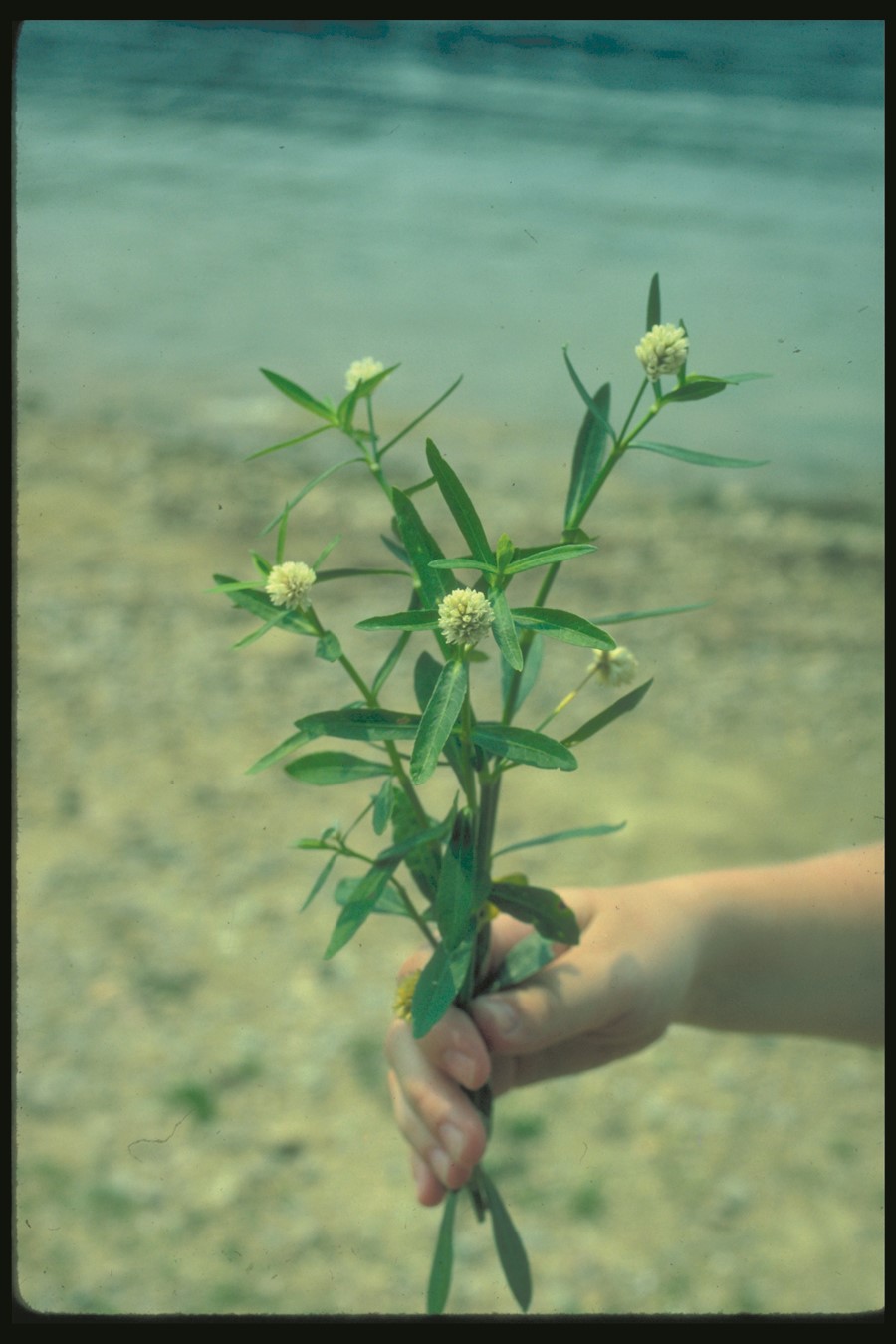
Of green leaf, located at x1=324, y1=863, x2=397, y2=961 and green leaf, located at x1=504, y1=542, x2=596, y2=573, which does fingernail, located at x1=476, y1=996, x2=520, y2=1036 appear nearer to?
green leaf, located at x1=324, y1=863, x2=397, y2=961


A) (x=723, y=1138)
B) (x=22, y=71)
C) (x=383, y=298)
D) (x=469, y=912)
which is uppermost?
(x=22, y=71)

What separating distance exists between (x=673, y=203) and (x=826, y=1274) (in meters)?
5.39

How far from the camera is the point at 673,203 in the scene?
6.23 metres

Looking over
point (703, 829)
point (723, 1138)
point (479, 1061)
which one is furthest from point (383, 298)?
point (479, 1061)

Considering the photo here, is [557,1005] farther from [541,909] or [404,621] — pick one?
[404,621]

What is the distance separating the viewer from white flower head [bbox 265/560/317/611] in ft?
2.33

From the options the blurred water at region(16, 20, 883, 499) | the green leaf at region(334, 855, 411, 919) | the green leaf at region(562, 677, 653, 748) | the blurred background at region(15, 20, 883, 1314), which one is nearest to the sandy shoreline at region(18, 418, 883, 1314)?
the blurred background at region(15, 20, 883, 1314)

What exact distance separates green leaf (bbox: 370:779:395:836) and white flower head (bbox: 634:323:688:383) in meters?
0.29

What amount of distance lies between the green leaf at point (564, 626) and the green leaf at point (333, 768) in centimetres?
16

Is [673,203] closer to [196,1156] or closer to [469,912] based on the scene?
[196,1156]

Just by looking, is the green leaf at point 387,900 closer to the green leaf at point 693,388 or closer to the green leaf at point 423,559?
the green leaf at point 423,559

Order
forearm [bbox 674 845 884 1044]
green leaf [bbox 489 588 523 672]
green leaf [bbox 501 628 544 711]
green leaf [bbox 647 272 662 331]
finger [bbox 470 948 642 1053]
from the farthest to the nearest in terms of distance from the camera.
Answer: forearm [bbox 674 845 884 1044] < finger [bbox 470 948 642 1053] < green leaf [bbox 501 628 544 711] < green leaf [bbox 647 272 662 331] < green leaf [bbox 489 588 523 672]

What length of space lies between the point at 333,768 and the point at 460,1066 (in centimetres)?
28

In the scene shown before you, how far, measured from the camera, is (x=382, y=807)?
77cm
